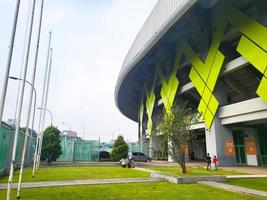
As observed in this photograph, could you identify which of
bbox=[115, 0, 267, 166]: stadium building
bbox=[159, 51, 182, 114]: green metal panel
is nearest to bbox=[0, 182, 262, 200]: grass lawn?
bbox=[115, 0, 267, 166]: stadium building

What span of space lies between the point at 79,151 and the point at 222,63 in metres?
27.0

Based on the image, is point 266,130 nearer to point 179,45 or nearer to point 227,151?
point 227,151

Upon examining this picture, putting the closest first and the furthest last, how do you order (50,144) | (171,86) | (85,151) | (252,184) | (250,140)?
1. (252,184)
2. (250,140)
3. (50,144)
4. (171,86)
5. (85,151)

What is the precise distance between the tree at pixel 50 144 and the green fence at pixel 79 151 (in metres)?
8.05

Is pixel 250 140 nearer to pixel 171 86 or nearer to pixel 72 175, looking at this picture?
pixel 171 86

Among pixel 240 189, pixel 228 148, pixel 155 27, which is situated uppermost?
pixel 155 27

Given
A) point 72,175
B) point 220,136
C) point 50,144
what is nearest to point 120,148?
point 50,144

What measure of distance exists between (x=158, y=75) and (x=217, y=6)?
53.1 feet

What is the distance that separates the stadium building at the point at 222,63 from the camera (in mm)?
20953

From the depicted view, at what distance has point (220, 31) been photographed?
945 inches

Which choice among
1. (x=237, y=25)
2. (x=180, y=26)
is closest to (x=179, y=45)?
(x=180, y=26)

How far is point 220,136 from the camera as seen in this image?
81.5ft

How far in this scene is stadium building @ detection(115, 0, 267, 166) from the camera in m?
21.0

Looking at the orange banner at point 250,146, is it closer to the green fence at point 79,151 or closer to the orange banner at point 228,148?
the orange banner at point 228,148
